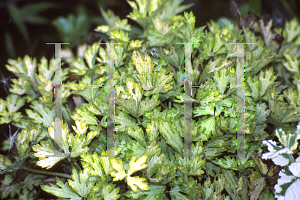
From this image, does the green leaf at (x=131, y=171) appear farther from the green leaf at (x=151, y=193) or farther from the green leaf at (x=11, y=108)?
the green leaf at (x=11, y=108)

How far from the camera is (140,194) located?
479mm

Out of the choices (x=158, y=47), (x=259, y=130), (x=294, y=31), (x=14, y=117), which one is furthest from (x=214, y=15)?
(x=14, y=117)

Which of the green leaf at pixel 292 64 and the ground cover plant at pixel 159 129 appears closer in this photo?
the ground cover plant at pixel 159 129

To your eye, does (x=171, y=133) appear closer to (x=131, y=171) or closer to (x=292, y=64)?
(x=131, y=171)

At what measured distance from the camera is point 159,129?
50 cm

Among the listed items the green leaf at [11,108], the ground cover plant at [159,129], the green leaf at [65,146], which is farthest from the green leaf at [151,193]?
the green leaf at [11,108]

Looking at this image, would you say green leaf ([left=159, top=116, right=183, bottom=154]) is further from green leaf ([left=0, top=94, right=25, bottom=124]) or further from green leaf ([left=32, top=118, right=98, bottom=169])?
green leaf ([left=0, top=94, right=25, bottom=124])

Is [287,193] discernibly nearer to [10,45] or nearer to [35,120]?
[35,120]

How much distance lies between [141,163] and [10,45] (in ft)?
2.82

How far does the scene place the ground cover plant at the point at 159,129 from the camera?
1.59ft

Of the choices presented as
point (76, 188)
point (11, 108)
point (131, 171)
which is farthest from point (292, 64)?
point (11, 108)

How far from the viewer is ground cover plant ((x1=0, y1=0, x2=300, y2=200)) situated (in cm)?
48

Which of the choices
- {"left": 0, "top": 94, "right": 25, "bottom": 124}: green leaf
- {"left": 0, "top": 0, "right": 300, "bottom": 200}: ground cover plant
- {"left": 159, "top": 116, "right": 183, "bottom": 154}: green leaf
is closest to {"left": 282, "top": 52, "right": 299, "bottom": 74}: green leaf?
{"left": 0, "top": 0, "right": 300, "bottom": 200}: ground cover plant

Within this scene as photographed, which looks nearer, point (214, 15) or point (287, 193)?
point (287, 193)
